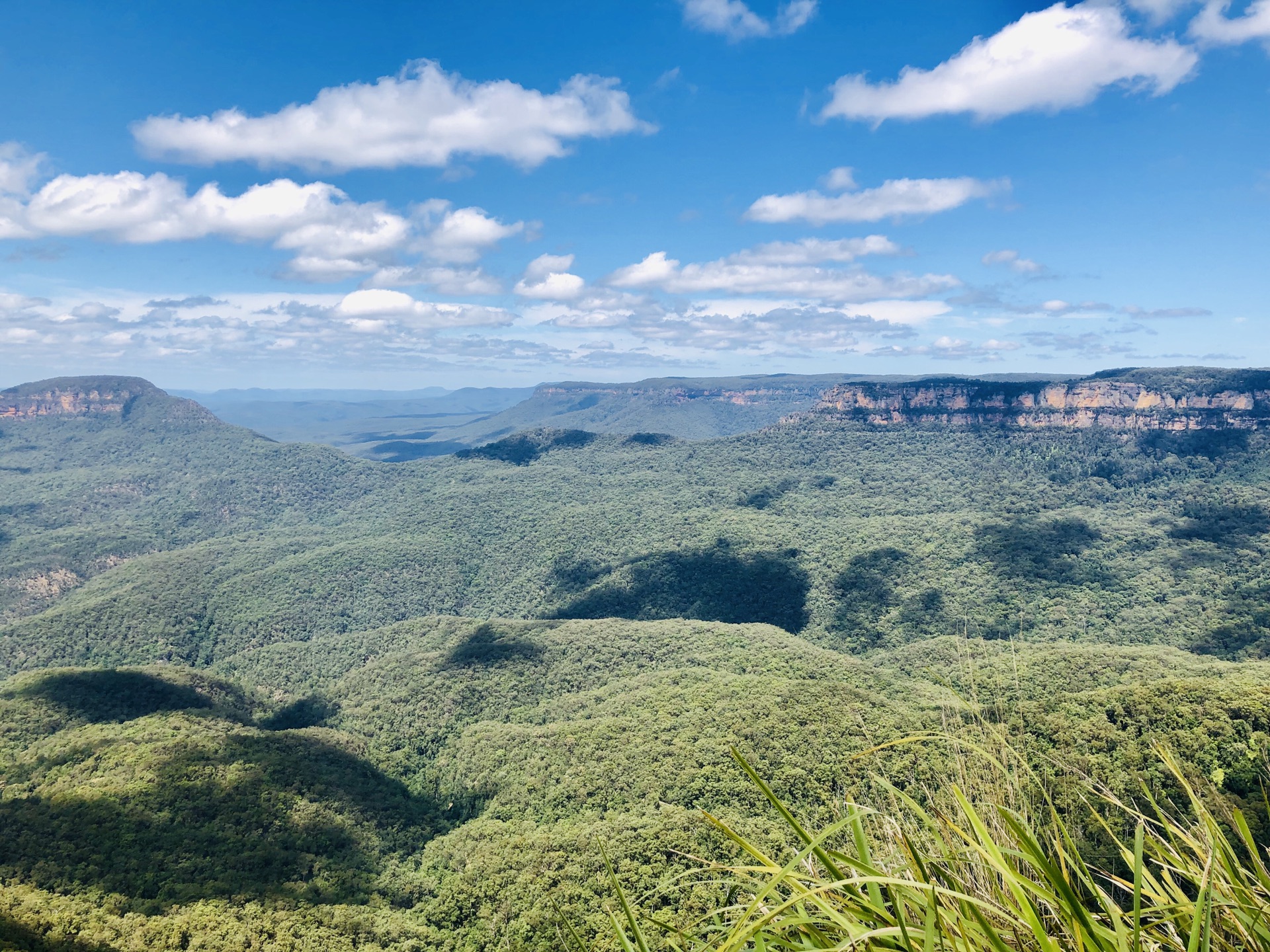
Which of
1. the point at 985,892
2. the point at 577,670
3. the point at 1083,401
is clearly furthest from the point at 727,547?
the point at 985,892

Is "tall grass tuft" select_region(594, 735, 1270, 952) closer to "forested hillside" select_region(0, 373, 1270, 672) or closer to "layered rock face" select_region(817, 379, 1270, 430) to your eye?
"forested hillside" select_region(0, 373, 1270, 672)

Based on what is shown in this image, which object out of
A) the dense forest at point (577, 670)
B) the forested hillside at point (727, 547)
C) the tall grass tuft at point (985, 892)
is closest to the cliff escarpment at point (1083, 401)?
the dense forest at point (577, 670)

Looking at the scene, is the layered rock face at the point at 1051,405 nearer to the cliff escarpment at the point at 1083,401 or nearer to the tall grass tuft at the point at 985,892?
the cliff escarpment at the point at 1083,401

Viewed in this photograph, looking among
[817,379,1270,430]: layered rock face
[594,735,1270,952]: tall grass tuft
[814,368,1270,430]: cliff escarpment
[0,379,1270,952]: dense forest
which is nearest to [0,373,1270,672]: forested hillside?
[0,379,1270,952]: dense forest

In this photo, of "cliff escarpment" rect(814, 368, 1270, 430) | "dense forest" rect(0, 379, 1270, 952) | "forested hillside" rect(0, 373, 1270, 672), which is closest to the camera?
"dense forest" rect(0, 379, 1270, 952)

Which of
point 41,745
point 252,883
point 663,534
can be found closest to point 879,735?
point 252,883

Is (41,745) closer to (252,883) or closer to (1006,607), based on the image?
(252,883)
